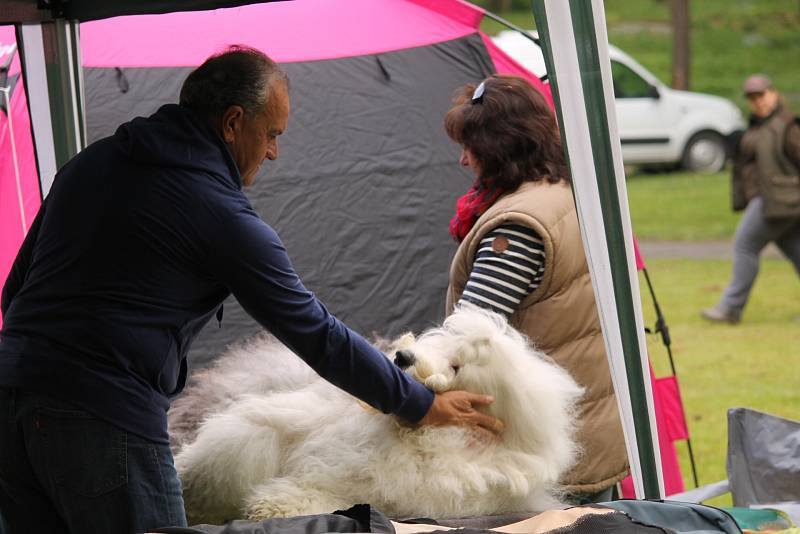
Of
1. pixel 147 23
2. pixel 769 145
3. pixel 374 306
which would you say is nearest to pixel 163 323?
pixel 374 306

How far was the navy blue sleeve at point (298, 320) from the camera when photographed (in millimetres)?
1975

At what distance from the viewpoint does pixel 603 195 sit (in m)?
2.25

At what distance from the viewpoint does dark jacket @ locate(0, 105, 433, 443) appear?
1.96m

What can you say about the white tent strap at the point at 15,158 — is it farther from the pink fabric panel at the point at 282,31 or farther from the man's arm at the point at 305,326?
the man's arm at the point at 305,326

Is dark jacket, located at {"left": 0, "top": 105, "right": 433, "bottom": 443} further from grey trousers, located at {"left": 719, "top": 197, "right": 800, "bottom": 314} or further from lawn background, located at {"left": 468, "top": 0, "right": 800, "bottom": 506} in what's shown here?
grey trousers, located at {"left": 719, "top": 197, "right": 800, "bottom": 314}

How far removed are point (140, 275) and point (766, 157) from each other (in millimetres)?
6316

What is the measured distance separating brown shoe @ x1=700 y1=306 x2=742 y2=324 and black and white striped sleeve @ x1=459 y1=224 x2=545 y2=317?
16.9 ft

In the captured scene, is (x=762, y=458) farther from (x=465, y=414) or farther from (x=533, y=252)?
(x=465, y=414)

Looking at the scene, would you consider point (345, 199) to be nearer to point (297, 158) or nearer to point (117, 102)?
point (297, 158)

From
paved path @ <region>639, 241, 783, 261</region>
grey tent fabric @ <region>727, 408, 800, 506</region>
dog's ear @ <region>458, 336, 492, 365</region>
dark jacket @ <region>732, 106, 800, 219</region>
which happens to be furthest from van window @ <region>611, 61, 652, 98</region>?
dog's ear @ <region>458, 336, 492, 365</region>

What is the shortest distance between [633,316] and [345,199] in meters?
1.66

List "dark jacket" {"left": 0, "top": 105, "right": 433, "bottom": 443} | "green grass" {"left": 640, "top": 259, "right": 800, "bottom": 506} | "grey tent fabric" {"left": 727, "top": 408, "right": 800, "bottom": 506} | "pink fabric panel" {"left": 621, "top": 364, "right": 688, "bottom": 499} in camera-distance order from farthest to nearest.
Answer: "green grass" {"left": 640, "top": 259, "right": 800, "bottom": 506}
"pink fabric panel" {"left": 621, "top": 364, "right": 688, "bottom": 499}
"grey tent fabric" {"left": 727, "top": 408, "right": 800, "bottom": 506}
"dark jacket" {"left": 0, "top": 105, "right": 433, "bottom": 443}

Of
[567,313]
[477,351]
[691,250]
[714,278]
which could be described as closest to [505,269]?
[567,313]

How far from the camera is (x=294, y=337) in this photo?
2.06m
